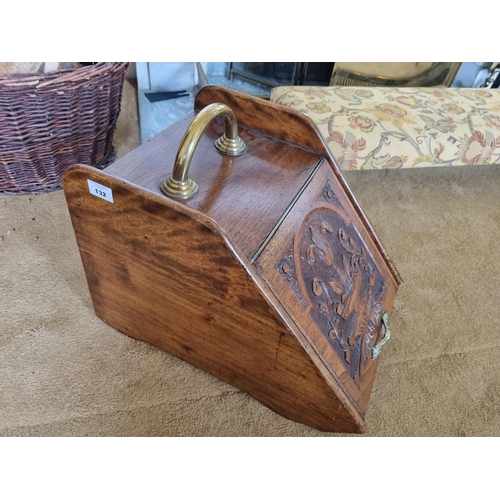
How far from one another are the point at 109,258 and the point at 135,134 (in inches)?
40.8

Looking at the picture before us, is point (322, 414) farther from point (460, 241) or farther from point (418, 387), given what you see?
point (460, 241)

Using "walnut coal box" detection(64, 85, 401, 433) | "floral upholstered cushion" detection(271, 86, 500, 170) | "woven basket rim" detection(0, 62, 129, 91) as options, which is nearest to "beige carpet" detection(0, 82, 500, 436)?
"walnut coal box" detection(64, 85, 401, 433)

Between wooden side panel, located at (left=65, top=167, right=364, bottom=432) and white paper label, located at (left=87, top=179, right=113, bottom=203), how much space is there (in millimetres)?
10

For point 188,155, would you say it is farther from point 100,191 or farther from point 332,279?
point 332,279

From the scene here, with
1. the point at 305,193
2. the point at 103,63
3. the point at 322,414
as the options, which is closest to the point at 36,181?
the point at 103,63

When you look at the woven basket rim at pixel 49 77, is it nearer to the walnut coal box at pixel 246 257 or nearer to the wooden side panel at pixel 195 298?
the walnut coal box at pixel 246 257

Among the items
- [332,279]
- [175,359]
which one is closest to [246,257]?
[332,279]

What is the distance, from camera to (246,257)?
2.58 ft

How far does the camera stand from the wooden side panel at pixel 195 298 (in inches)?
30.5

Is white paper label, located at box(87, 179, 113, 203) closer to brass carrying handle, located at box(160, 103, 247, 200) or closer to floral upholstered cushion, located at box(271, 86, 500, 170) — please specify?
brass carrying handle, located at box(160, 103, 247, 200)

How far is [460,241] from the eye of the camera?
156cm

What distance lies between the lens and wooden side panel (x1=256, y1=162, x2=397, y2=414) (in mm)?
857

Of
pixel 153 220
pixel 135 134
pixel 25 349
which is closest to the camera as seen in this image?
pixel 153 220

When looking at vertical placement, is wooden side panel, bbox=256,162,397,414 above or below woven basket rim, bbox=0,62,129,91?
below
